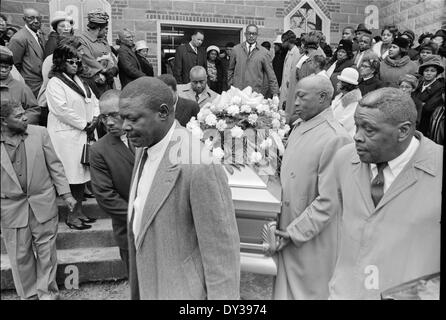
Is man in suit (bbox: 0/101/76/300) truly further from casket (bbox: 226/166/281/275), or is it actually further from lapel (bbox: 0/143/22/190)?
casket (bbox: 226/166/281/275)

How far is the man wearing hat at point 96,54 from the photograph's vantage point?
15.2ft

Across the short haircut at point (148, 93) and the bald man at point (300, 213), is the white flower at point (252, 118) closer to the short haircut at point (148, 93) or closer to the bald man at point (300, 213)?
the bald man at point (300, 213)

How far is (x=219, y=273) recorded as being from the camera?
5.26 ft

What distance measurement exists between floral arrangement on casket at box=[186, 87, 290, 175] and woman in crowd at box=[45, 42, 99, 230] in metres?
1.44

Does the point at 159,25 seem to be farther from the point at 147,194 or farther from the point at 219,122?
the point at 147,194

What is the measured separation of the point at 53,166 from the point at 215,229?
210 cm

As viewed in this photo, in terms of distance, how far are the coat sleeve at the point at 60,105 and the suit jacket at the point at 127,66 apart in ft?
5.23

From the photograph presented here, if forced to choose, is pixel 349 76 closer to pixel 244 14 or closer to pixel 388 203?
pixel 388 203

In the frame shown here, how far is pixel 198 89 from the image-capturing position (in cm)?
496

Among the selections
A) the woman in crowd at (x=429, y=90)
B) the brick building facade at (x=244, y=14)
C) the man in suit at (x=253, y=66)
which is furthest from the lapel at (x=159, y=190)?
the brick building facade at (x=244, y=14)

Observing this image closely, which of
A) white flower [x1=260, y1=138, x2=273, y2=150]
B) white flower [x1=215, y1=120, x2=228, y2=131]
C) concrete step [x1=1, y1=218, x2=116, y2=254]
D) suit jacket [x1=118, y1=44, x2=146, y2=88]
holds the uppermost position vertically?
suit jacket [x1=118, y1=44, x2=146, y2=88]

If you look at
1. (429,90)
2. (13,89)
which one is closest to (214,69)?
(429,90)

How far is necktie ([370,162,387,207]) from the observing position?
5.99 feet

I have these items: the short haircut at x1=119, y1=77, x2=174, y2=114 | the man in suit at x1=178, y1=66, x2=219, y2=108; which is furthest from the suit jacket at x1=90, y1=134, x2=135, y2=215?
the man in suit at x1=178, y1=66, x2=219, y2=108
